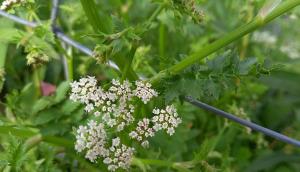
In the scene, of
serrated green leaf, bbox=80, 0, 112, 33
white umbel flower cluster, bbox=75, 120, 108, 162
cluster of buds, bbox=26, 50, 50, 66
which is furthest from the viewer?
cluster of buds, bbox=26, 50, 50, 66

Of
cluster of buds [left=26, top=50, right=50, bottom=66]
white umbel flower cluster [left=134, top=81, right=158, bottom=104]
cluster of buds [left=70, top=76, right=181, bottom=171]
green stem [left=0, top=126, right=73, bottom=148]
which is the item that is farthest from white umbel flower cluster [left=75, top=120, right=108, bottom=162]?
cluster of buds [left=26, top=50, right=50, bottom=66]

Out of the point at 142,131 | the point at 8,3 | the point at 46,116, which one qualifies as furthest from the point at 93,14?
the point at 46,116

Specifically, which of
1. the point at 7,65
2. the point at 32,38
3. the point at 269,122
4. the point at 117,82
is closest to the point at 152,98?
the point at 117,82

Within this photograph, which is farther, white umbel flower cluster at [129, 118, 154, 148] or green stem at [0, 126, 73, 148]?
green stem at [0, 126, 73, 148]

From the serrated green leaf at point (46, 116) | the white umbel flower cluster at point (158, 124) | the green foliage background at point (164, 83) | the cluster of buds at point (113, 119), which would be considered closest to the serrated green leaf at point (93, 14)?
the green foliage background at point (164, 83)

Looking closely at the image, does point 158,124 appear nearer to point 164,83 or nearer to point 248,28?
point 164,83

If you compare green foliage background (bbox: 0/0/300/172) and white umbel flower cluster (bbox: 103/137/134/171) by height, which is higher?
green foliage background (bbox: 0/0/300/172)

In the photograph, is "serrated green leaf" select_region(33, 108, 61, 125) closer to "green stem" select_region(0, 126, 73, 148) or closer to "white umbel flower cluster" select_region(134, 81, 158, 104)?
"green stem" select_region(0, 126, 73, 148)
